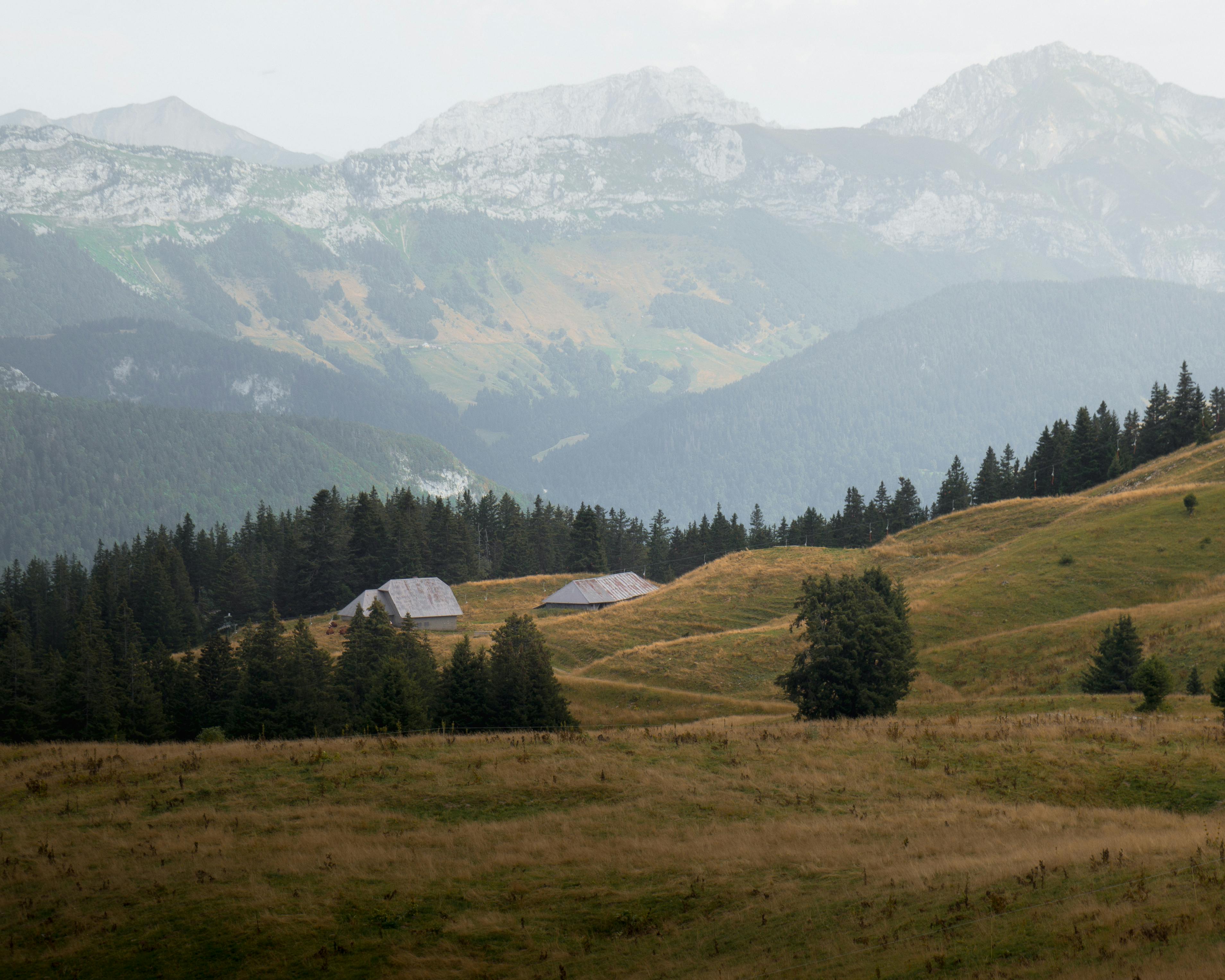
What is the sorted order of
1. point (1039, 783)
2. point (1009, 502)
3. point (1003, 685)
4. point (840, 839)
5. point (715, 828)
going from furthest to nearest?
point (1009, 502) → point (1003, 685) → point (1039, 783) → point (715, 828) → point (840, 839)

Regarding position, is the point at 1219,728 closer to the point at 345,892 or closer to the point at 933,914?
the point at 933,914

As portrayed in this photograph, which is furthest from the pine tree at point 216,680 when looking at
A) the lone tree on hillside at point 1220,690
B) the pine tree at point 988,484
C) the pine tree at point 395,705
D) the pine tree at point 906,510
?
the pine tree at point 906,510

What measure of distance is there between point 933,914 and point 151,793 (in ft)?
65.1

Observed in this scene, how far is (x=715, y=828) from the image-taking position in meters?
22.8

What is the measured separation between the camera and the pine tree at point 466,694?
4578 cm

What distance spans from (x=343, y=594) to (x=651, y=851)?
113m

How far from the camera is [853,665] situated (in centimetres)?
4284

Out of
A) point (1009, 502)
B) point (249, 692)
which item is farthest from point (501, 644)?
point (1009, 502)

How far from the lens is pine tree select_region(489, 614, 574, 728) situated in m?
45.8

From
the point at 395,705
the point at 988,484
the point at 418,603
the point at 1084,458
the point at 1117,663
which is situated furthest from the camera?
the point at 988,484

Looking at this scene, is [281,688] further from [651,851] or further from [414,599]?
[414,599]

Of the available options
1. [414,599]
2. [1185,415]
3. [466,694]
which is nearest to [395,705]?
[466,694]

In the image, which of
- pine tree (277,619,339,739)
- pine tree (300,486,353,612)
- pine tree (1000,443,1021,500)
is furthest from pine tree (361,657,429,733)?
pine tree (1000,443,1021,500)

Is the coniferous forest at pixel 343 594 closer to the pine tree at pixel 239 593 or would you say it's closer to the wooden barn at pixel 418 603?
the pine tree at pixel 239 593
